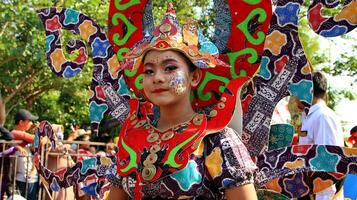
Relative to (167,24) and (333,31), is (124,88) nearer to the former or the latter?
(167,24)

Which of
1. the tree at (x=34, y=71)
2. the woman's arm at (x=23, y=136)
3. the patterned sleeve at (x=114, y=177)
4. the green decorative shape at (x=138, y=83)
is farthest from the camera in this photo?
the tree at (x=34, y=71)

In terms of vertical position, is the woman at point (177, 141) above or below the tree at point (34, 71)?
below

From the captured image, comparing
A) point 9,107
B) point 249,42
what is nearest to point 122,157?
point 249,42

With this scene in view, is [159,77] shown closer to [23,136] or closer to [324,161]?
[324,161]

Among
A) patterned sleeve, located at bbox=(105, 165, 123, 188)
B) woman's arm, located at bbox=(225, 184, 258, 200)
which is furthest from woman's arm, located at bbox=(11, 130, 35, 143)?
woman's arm, located at bbox=(225, 184, 258, 200)

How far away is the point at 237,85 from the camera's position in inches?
117

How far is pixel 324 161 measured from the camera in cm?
310

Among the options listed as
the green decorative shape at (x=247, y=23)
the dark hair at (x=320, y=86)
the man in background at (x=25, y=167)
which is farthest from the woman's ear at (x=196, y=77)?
the man in background at (x=25, y=167)

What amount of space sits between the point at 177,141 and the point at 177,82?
9.8 inches

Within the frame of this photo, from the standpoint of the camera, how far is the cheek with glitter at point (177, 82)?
2.78 metres

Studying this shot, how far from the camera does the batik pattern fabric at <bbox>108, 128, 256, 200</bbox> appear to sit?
8.77 feet

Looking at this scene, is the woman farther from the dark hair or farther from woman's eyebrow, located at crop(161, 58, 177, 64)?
the dark hair

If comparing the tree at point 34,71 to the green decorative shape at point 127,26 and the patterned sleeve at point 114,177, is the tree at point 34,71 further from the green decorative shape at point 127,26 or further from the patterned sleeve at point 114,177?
the patterned sleeve at point 114,177

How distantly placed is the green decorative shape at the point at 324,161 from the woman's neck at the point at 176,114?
64cm
